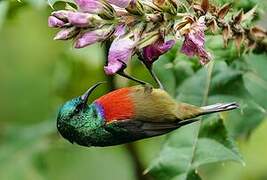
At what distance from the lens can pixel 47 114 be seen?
6.96m

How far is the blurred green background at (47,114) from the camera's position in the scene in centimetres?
539

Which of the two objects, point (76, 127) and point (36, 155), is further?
point (36, 155)

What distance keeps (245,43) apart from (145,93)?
1.59ft

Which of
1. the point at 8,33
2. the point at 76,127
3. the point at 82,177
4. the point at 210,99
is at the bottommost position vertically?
the point at 82,177

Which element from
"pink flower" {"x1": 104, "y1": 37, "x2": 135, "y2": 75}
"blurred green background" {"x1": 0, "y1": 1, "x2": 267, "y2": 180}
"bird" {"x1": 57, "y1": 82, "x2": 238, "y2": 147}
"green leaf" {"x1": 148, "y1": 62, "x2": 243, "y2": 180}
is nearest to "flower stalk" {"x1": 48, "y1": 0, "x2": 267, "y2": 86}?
"pink flower" {"x1": 104, "y1": 37, "x2": 135, "y2": 75}

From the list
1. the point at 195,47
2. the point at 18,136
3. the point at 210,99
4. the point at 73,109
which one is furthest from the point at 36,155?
the point at 195,47

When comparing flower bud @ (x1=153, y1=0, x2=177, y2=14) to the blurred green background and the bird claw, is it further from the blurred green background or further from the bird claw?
the blurred green background

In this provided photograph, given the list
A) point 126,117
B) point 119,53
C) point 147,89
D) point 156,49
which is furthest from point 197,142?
point 119,53

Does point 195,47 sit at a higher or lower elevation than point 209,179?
higher

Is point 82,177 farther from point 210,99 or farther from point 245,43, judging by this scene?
point 245,43

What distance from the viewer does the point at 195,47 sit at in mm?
2643

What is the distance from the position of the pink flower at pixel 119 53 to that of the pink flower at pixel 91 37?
50 mm

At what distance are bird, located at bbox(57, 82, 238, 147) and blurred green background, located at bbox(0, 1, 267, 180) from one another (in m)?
1.03

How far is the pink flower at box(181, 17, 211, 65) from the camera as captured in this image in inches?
102
